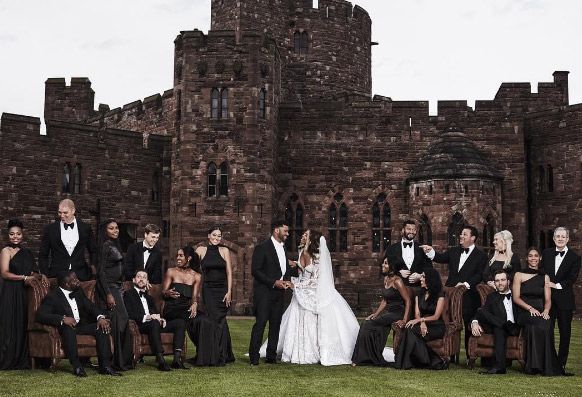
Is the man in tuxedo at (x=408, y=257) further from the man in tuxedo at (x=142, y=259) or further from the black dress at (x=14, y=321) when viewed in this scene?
the black dress at (x=14, y=321)

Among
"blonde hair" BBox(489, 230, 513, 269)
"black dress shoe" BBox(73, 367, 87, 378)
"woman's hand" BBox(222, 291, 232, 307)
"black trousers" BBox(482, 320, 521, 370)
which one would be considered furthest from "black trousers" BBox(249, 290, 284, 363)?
"blonde hair" BBox(489, 230, 513, 269)

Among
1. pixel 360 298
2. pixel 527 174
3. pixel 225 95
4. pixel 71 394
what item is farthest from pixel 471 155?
pixel 71 394

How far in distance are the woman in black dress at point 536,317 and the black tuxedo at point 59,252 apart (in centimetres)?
595

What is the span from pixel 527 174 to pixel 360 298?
24.8 feet

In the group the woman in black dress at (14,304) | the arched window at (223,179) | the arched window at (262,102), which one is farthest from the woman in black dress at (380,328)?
the arched window at (262,102)

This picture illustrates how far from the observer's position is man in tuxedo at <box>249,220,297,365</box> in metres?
13.4

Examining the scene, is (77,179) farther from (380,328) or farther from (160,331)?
(380,328)

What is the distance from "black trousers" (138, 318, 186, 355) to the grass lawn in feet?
1.11

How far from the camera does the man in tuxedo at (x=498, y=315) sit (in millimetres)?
12492

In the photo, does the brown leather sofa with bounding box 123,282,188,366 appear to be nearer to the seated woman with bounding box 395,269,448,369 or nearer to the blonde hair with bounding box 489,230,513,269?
the seated woman with bounding box 395,269,448,369

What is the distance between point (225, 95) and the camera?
31.6 m

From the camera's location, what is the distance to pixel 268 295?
13.4 metres

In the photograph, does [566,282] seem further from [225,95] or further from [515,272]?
[225,95]

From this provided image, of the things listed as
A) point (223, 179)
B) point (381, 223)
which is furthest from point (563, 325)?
point (381, 223)
